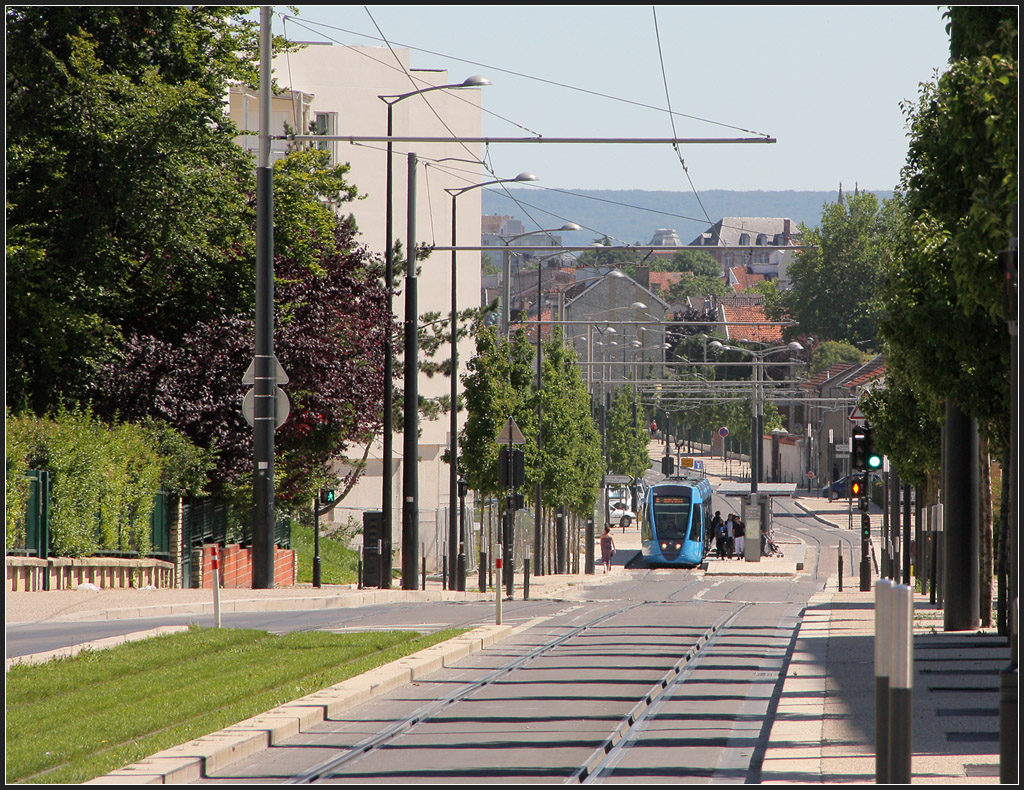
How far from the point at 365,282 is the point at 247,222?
4.91m

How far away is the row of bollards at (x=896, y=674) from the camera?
6422 millimetres

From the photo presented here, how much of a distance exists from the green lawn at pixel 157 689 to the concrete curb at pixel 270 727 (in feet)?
0.56

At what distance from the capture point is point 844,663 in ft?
52.7

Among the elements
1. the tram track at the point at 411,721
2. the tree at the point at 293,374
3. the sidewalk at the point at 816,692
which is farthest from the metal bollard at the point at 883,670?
the tree at the point at 293,374

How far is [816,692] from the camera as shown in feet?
43.8

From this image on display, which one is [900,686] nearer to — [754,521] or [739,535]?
[754,521]

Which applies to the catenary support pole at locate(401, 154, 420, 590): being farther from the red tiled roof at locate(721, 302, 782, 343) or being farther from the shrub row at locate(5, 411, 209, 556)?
the red tiled roof at locate(721, 302, 782, 343)

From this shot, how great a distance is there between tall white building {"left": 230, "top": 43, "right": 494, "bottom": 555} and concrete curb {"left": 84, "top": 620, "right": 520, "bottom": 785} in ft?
132

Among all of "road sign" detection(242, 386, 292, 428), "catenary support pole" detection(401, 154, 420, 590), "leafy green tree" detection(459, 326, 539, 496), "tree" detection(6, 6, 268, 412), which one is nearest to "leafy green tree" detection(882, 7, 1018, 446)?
"road sign" detection(242, 386, 292, 428)

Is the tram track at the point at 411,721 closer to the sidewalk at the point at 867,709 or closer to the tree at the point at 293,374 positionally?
the sidewalk at the point at 867,709

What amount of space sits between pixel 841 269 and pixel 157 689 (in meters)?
116

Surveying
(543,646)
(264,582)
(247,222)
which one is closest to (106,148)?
(247,222)

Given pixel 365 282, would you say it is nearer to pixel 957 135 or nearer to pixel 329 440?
pixel 329 440

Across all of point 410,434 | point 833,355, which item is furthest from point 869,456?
point 833,355
